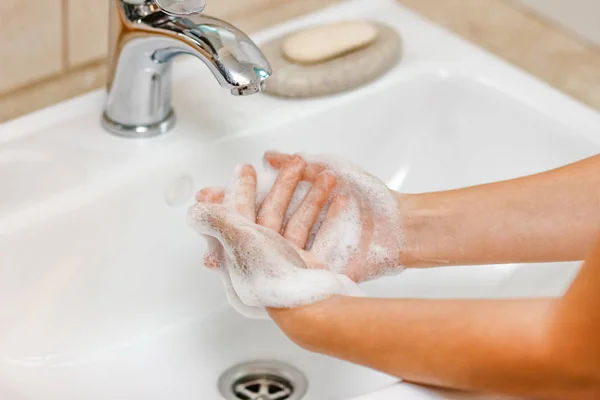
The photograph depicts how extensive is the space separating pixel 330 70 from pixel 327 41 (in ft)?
A: 0.10

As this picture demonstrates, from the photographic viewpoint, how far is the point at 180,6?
0.60 meters

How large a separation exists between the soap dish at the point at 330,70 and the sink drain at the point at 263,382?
0.24 metres

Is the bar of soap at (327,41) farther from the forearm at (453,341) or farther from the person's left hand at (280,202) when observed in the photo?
the forearm at (453,341)

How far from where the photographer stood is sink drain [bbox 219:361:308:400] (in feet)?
2.36

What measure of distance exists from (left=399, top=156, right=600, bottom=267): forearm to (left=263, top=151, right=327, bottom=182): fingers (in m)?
0.07

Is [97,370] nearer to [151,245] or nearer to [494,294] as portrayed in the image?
[151,245]

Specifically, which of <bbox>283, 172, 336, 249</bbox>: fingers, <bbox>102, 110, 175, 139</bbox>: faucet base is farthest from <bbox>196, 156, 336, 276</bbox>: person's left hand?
<bbox>102, 110, 175, 139</bbox>: faucet base

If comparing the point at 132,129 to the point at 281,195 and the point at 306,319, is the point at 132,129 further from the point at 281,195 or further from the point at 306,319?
the point at 306,319

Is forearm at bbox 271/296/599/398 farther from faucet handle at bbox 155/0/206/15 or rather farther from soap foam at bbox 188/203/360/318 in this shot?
faucet handle at bbox 155/0/206/15

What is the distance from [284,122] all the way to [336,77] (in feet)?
0.21

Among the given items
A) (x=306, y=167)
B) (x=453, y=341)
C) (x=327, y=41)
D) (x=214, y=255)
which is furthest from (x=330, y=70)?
(x=453, y=341)

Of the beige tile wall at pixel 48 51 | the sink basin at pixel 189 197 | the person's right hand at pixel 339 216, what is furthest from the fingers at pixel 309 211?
the beige tile wall at pixel 48 51

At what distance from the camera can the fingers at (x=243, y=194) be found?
65 cm

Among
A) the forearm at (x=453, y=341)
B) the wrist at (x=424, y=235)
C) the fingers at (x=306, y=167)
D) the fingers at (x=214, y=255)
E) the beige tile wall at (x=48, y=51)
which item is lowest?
the forearm at (x=453, y=341)
